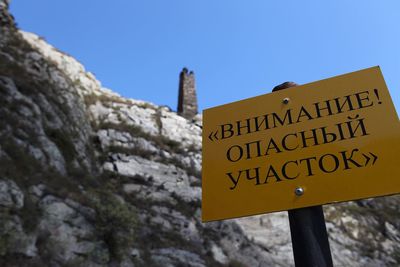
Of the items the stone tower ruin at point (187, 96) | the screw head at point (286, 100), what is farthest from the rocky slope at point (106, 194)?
the screw head at point (286, 100)

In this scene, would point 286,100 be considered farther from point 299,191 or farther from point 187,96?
point 187,96

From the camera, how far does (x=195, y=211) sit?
13.0m

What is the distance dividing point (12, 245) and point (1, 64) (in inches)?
340

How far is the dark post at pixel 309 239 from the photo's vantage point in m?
1.89

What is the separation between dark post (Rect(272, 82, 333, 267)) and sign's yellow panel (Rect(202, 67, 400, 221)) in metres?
0.09

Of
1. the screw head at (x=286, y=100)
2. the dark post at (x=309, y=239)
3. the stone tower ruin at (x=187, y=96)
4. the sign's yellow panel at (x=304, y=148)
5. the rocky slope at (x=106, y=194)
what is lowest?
the dark post at (x=309, y=239)

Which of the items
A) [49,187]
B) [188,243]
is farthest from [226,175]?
[188,243]

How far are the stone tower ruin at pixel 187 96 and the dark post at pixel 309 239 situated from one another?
70.4 feet

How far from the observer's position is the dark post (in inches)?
74.4

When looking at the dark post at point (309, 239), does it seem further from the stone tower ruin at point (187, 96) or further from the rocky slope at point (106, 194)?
the stone tower ruin at point (187, 96)

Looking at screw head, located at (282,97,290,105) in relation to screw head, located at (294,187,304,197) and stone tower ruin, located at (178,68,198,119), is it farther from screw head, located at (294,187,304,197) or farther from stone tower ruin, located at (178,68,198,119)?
stone tower ruin, located at (178,68,198,119)

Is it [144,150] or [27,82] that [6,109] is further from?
[144,150]

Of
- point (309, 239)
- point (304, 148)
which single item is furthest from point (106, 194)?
point (309, 239)

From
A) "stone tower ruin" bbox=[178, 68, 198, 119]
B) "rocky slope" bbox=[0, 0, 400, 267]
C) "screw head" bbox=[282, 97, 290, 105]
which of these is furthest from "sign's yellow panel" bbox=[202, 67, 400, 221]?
"stone tower ruin" bbox=[178, 68, 198, 119]
